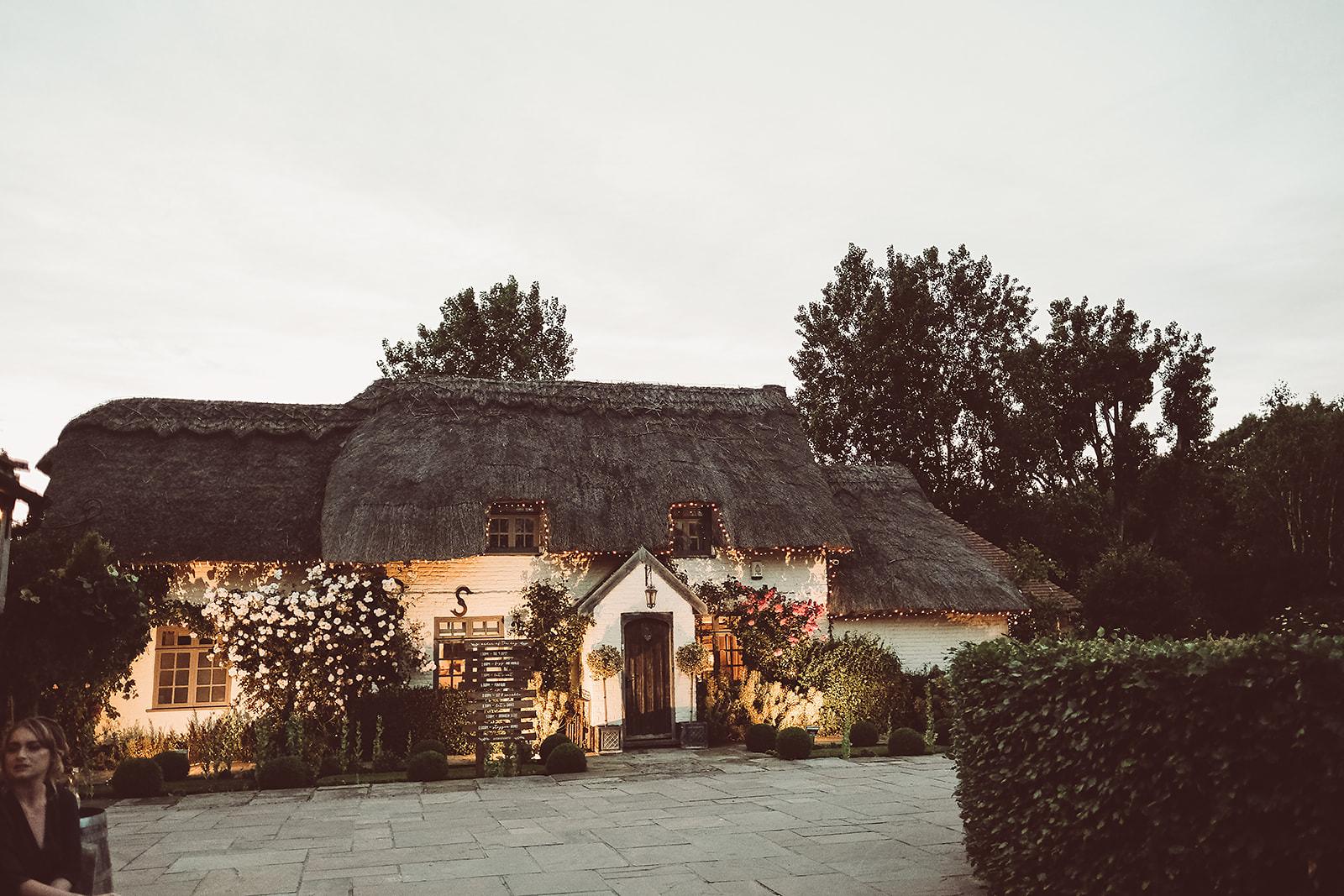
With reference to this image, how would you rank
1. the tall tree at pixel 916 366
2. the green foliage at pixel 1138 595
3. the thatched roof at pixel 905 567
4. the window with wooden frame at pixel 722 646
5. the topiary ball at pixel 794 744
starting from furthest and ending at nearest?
the tall tree at pixel 916 366
the green foliage at pixel 1138 595
the thatched roof at pixel 905 567
the window with wooden frame at pixel 722 646
the topiary ball at pixel 794 744

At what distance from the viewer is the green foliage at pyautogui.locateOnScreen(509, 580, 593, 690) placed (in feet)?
56.5

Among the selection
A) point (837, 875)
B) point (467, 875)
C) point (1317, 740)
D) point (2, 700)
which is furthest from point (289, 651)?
point (1317, 740)

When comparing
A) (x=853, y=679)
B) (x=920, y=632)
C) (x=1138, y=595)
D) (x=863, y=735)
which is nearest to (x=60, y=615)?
(x=863, y=735)

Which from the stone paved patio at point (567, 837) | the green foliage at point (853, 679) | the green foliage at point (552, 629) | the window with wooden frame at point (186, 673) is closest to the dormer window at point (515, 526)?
the green foliage at point (552, 629)

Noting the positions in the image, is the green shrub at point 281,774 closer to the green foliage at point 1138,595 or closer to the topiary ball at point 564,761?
the topiary ball at point 564,761

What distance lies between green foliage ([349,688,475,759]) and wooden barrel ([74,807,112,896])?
389 inches

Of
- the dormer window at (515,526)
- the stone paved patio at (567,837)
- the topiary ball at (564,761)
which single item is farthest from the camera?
the dormer window at (515,526)

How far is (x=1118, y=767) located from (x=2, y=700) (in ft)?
38.3

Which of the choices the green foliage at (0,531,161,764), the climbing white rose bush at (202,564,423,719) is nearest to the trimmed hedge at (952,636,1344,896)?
the green foliage at (0,531,161,764)

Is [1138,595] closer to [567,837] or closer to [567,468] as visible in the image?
[567,468]

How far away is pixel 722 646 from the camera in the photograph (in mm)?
19328

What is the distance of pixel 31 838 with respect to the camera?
4238 mm

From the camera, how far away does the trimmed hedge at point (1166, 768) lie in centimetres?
437

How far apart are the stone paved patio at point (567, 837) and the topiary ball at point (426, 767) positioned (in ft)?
1.07
